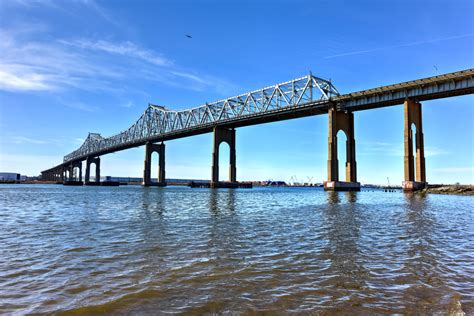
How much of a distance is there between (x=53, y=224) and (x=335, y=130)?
71337 mm

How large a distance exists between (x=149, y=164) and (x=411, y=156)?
341 ft

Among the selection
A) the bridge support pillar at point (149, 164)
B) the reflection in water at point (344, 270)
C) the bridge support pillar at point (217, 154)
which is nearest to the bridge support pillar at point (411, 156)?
the reflection in water at point (344, 270)

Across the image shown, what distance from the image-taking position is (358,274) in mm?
7398

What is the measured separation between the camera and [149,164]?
469ft

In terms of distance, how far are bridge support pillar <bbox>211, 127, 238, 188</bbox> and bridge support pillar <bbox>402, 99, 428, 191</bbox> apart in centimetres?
5803

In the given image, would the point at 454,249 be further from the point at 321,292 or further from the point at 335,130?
the point at 335,130

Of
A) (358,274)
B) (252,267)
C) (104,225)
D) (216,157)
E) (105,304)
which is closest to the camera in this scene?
(105,304)

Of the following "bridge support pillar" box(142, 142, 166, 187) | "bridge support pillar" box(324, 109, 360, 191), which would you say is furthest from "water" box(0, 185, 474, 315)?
"bridge support pillar" box(142, 142, 166, 187)

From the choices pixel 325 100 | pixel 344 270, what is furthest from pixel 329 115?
pixel 344 270

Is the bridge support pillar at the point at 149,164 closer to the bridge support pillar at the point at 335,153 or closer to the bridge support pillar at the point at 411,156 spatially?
the bridge support pillar at the point at 335,153

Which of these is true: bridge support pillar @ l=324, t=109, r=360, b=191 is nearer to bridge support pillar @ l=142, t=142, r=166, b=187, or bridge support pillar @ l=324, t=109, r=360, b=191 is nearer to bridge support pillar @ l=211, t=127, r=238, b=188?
bridge support pillar @ l=211, t=127, r=238, b=188

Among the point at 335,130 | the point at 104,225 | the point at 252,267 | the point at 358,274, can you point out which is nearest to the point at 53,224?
the point at 104,225

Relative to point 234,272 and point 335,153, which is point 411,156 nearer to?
point 335,153

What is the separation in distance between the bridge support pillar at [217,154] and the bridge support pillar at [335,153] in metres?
41.0
